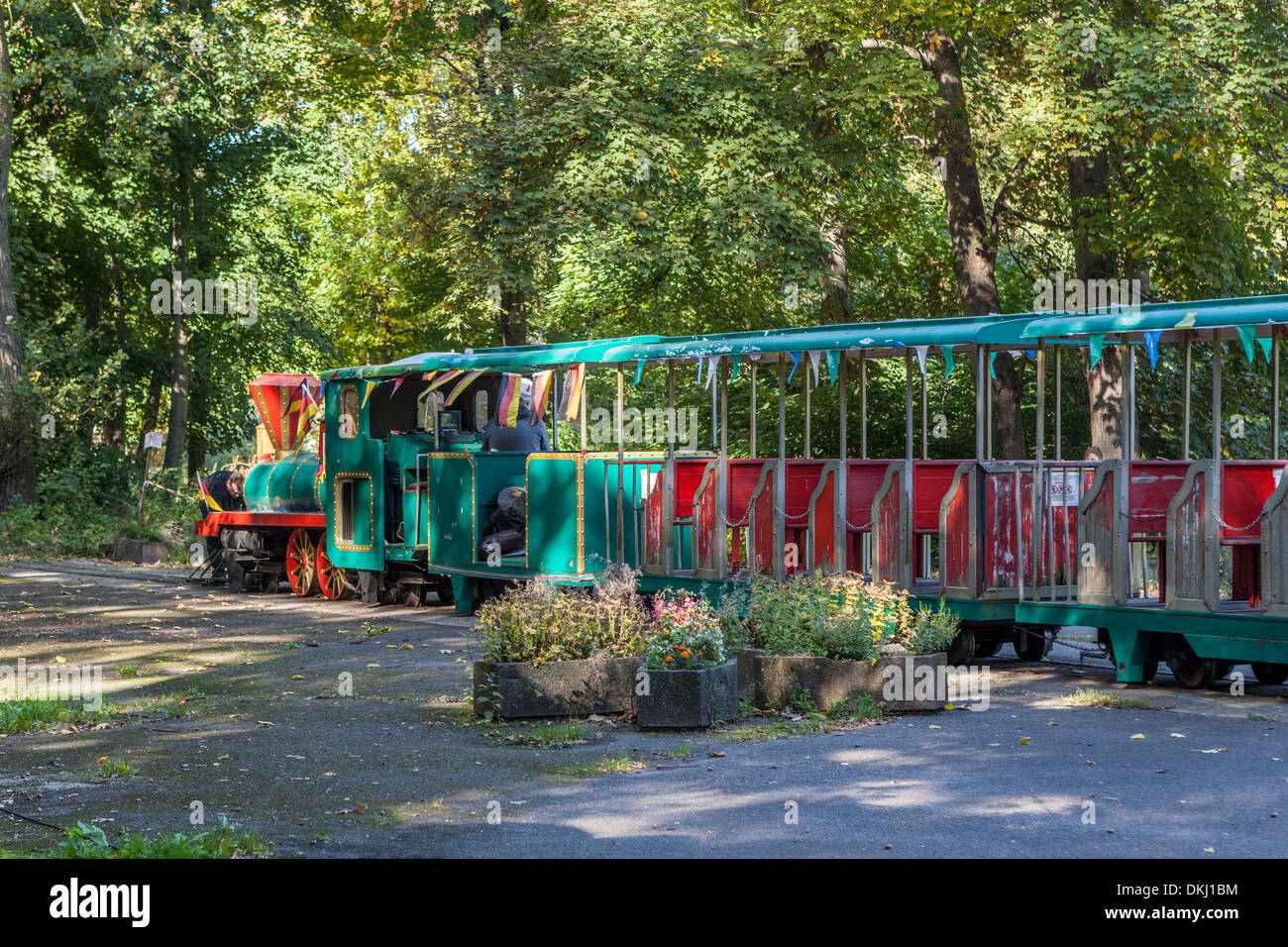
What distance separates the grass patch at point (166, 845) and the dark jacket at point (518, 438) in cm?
1147

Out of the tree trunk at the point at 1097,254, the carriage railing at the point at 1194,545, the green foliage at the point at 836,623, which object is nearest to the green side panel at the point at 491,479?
the green foliage at the point at 836,623

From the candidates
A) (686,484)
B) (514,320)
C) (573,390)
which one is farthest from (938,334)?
(514,320)

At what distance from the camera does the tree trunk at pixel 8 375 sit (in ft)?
95.0

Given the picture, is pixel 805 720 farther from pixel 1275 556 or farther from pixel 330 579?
pixel 330 579

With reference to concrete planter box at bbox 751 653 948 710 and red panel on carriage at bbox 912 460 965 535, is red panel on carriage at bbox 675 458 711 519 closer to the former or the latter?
red panel on carriage at bbox 912 460 965 535

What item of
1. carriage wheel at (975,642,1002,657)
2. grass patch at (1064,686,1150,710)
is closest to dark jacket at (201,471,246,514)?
carriage wheel at (975,642,1002,657)

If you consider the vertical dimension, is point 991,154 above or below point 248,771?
above

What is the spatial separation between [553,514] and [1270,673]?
7.72 m

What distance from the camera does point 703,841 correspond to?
7.10m

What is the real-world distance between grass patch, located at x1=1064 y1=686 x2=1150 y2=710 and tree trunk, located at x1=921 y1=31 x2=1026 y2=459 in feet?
39.1

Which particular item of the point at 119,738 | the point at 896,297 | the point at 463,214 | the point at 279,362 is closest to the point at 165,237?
the point at 279,362

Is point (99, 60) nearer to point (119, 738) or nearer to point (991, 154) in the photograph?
point (991, 154)

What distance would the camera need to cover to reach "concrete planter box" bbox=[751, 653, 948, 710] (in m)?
10.8

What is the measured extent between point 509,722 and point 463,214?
16.6 m
